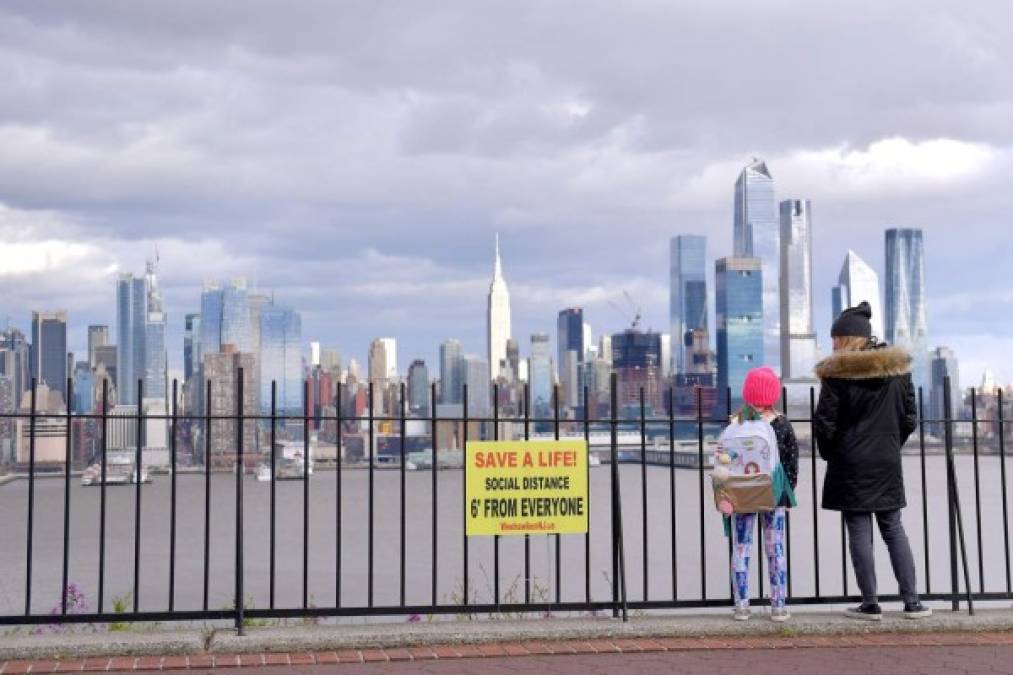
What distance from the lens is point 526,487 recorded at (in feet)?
26.6

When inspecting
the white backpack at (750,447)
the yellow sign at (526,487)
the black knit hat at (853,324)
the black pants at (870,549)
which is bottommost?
the black pants at (870,549)

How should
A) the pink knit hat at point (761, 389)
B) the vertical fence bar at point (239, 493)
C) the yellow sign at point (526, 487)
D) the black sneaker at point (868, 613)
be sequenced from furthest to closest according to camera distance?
1. the yellow sign at point (526, 487)
2. the black sneaker at point (868, 613)
3. the pink knit hat at point (761, 389)
4. the vertical fence bar at point (239, 493)

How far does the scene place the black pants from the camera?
7785mm

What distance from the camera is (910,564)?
26.2 ft

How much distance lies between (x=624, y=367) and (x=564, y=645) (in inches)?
6584

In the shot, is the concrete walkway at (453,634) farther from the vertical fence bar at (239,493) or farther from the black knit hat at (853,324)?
the black knit hat at (853,324)

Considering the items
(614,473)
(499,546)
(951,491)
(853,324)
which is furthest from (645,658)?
(499,546)

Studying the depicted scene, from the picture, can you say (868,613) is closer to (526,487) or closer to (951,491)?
(951,491)

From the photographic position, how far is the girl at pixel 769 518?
299 inches

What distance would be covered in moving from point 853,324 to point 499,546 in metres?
18.3

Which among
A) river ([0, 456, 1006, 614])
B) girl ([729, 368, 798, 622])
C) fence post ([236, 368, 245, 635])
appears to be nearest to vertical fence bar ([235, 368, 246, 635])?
fence post ([236, 368, 245, 635])

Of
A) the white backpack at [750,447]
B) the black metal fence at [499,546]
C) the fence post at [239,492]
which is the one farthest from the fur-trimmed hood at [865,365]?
the fence post at [239,492]

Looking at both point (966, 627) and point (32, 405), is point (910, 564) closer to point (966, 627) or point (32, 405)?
point (966, 627)

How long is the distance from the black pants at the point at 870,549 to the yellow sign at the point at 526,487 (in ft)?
5.77
